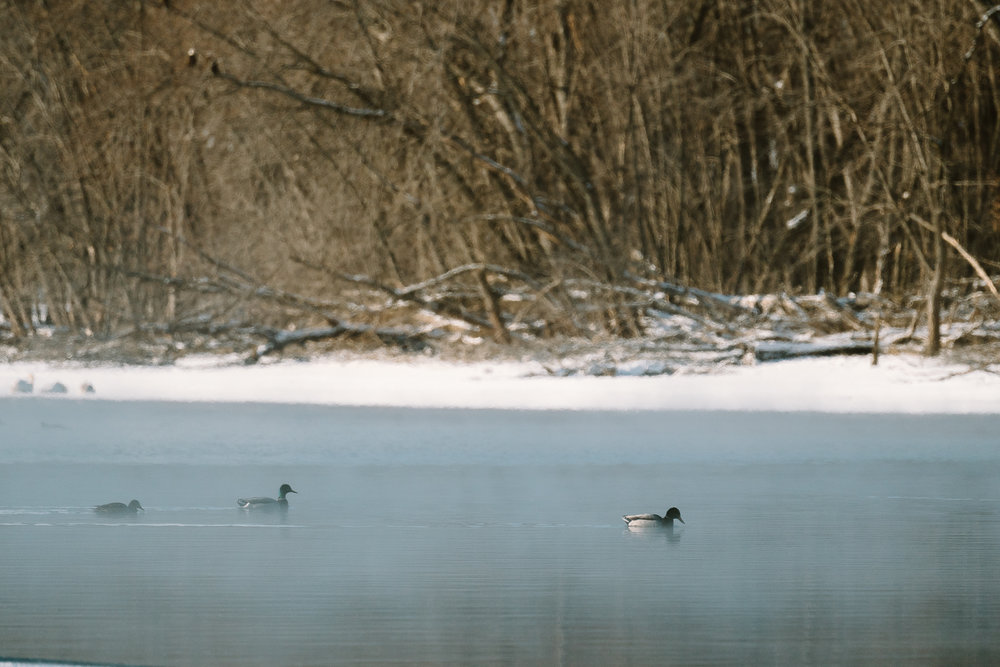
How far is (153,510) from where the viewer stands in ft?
21.6

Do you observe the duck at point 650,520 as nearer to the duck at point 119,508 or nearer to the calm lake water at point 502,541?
the calm lake water at point 502,541

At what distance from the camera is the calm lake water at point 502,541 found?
4.00 meters

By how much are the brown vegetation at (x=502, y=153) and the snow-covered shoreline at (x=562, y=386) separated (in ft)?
4.95

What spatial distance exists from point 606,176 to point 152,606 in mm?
12423

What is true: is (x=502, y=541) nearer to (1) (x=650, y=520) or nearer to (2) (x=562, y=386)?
(1) (x=650, y=520)

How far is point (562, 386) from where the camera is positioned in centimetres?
1236

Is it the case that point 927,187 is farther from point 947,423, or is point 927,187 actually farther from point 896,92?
point 947,423

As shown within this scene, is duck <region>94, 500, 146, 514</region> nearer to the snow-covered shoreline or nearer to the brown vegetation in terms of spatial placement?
the snow-covered shoreline

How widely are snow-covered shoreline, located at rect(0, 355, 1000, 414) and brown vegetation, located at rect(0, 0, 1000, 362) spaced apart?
A: 1510 millimetres

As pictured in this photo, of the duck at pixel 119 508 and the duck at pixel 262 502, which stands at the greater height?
A: the duck at pixel 119 508

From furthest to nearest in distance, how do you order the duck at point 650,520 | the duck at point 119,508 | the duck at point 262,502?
the duck at point 262,502
the duck at point 119,508
the duck at point 650,520

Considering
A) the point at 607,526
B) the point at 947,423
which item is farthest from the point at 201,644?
the point at 947,423

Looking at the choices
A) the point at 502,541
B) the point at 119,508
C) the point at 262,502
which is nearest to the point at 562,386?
the point at 262,502

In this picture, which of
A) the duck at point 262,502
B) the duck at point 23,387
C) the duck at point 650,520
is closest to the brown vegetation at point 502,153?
the duck at point 23,387
